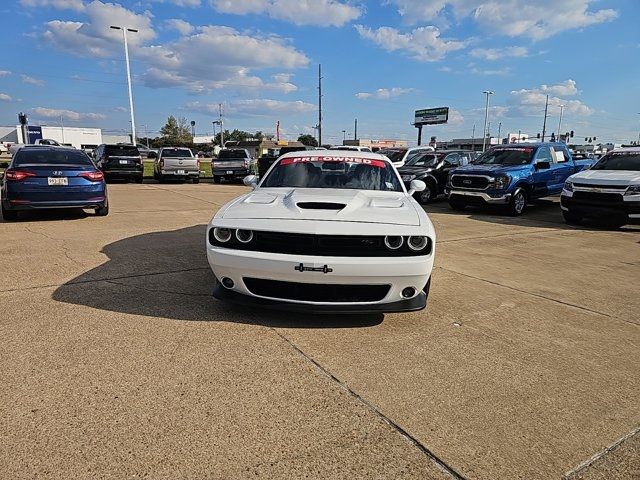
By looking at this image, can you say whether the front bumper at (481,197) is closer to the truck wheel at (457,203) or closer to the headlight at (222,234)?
the truck wheel at (457,203)

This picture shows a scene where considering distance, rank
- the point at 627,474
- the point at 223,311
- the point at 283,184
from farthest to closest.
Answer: the point at 283,184 < the point at 223,311 < the point at 627,474

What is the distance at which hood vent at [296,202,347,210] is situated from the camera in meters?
3.88

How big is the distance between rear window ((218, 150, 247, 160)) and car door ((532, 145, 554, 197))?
1366 centimetres

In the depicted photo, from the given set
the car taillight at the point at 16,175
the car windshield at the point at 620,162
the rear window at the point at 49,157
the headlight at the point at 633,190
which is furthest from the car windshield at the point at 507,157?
the car taillight at the point at 16,175

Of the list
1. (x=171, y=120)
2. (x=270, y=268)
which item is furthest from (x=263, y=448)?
(x=171, y=120)

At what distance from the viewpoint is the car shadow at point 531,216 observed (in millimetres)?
10008

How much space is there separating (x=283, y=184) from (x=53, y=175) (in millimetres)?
5349

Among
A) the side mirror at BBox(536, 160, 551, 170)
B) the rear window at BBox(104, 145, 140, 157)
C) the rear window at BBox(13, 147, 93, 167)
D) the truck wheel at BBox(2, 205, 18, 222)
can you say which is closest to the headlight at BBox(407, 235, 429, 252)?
the rear window at BBox(13, 147, 93, 167)

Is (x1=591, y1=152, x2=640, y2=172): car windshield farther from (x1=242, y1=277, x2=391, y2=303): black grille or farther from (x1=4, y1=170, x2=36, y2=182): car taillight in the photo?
(x1=4, y1=170, x2=36, y2=182): car taillight

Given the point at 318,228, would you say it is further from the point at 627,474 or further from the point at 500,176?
the point at 500,176

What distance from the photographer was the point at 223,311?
4.03m

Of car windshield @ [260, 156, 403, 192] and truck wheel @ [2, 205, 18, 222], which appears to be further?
truck wheel @ [2, 205, 18, 222]

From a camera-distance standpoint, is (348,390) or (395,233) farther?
(395,233)

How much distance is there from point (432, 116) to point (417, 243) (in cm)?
7222
